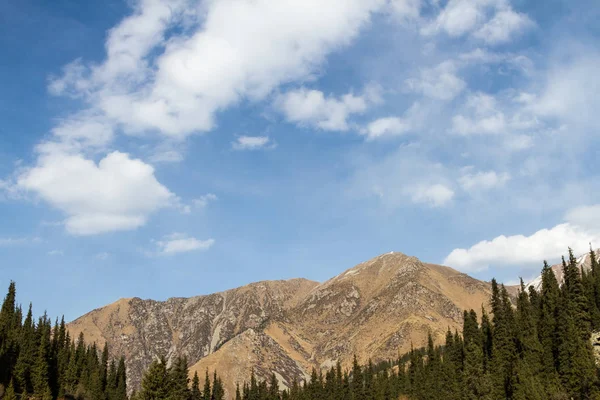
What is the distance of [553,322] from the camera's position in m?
133

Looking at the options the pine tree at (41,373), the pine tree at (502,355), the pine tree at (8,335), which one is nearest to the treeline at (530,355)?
the pine tree at (502,355)

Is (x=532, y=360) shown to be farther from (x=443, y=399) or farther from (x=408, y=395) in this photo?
(x=408, y=395)

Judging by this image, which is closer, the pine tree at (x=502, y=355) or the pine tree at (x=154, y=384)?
the pine tree at (x=154, y=384)

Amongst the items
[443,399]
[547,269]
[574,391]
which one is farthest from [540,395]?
[547,269]

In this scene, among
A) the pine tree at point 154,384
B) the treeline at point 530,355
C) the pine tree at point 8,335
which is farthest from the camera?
the pine tree at point 8,335

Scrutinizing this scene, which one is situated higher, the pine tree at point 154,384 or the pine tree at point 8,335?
the pine tree at point 8,335

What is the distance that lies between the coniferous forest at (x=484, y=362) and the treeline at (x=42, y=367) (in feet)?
0.88

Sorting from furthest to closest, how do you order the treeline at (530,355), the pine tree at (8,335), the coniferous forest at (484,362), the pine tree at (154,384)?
the pine tree at (8,335) < the coniferous forest at (484,362) < the treeline at (530,355) < the pine tree at (154,384)

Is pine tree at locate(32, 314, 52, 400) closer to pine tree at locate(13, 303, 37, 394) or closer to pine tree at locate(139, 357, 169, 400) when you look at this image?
pine tree at locate(13, 303, 37, 394)

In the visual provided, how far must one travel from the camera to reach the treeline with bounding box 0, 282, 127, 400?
433ft

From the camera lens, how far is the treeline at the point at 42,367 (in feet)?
433

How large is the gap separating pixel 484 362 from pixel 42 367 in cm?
12416

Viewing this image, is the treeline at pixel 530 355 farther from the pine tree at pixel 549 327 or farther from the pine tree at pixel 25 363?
the pine tree at pixel 25 363

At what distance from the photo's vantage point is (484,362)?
150 metres
